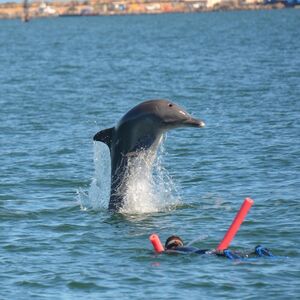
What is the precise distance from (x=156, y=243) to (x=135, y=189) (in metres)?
3.86

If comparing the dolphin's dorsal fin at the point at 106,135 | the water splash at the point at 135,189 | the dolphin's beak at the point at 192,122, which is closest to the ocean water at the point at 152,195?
the water splash at the point at 135,189

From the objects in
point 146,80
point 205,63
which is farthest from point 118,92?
point 205,63

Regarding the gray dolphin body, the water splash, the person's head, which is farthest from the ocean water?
the gray dolphin body

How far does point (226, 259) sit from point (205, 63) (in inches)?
2091

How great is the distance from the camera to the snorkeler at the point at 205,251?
19.8 meters

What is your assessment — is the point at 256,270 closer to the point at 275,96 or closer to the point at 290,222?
→ the point at 290,222

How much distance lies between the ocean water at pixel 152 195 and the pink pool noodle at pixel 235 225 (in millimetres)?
312

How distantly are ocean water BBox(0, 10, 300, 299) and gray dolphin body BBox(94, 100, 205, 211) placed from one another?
0.52 meters

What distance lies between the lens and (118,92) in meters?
52.8

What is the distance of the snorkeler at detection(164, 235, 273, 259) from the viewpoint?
19.8m

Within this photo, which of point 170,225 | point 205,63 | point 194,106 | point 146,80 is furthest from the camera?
point 205,63

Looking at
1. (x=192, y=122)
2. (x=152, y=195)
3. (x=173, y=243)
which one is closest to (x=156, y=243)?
(x=173, y=243)

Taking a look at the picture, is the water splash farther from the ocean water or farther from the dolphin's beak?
the dolphin's beak

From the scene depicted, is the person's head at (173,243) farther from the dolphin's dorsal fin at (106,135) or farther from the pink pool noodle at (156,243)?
the dolphin's dorsal fin at (106,135)
